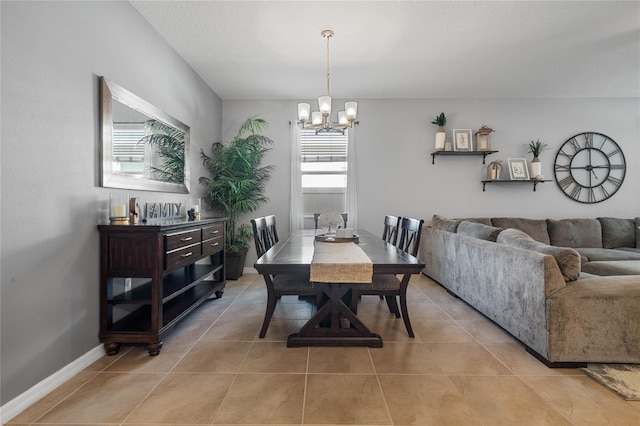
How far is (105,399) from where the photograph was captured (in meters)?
1.55

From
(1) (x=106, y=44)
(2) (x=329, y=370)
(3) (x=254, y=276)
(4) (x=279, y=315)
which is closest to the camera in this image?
(2) (x=329, y=370)

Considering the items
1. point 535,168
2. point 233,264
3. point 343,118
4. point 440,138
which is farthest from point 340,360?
point 535,168

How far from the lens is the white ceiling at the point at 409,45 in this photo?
8.00 ft

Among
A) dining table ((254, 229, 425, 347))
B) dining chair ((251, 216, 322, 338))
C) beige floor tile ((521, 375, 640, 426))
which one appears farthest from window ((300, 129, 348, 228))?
beige floor tile ((521, 375, 640, 426))

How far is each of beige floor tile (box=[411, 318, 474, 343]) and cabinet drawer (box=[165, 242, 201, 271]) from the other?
1932mm

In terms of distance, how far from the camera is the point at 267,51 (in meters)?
3.09

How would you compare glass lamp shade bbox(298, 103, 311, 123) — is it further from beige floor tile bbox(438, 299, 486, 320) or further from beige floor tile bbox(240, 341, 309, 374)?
beige floor tile bbox(438, 299, 486, 320)

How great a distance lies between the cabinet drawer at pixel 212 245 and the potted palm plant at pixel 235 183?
2.24 feet

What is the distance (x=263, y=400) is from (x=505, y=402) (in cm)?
126

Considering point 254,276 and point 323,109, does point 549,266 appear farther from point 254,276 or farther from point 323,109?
point 254,276

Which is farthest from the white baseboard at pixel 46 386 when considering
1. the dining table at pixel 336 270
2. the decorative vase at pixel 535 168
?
the decorative vase at pixel 535 168

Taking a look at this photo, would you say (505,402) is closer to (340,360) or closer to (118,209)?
(340,360)

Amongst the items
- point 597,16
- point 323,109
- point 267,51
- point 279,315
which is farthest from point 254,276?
point 597,16

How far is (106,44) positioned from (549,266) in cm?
333
